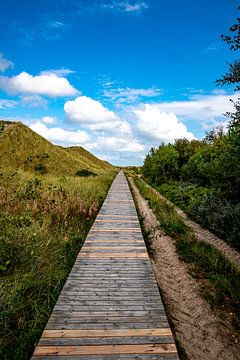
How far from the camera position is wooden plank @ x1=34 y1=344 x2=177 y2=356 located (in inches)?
107

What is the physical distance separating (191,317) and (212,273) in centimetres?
171

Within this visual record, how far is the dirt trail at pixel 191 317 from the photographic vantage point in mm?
3404

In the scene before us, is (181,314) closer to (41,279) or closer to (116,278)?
(116,278)

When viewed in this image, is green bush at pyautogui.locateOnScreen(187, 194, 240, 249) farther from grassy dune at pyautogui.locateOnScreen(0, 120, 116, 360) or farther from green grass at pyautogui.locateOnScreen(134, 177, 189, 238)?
grassy dune at pyautogui.locateOnScreen(0, 120, 116, 360)

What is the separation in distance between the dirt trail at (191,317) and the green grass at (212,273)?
0.18 metres

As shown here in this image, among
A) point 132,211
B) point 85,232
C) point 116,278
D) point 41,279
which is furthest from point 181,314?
point 132,211

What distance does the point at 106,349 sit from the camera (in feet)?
9.16

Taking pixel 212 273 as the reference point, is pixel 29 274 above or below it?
above

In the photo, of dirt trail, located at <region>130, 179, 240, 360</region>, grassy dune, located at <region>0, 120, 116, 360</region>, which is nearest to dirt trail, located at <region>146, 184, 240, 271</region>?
dirt trail, located at <region>130, 179, 240, 360</region>

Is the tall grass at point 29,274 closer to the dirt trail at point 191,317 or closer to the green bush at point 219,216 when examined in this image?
the dirt trail at point 191,317

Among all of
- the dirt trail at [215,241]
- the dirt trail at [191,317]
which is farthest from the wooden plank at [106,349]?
the dirt trail at [215,241]

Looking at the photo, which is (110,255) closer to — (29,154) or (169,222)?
(169,222)

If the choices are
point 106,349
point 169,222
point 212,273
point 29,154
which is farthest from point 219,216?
point 29,154

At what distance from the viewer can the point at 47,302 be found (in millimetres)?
4035
